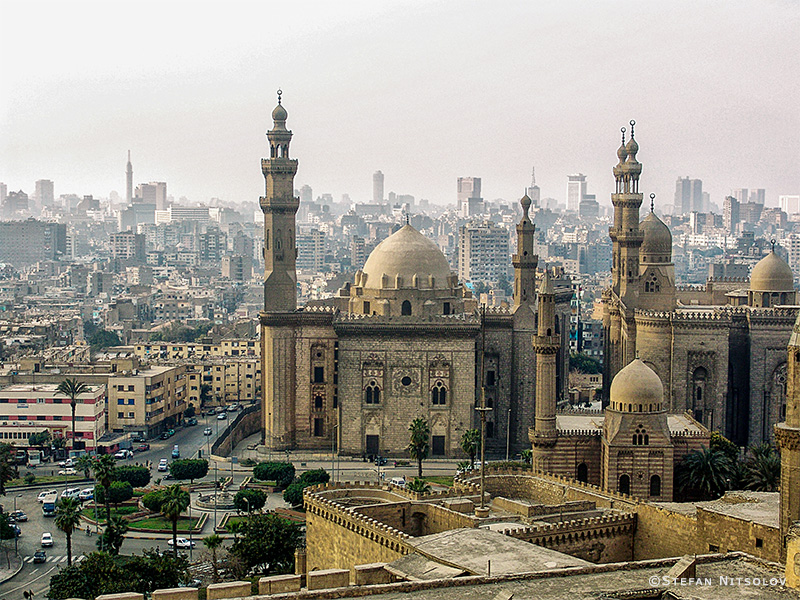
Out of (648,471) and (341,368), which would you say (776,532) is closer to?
(648,471)

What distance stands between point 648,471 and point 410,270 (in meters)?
21.9

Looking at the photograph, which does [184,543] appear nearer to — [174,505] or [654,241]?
[174,505]

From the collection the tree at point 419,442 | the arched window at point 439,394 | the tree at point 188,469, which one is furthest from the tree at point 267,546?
the arched window at point 439,394

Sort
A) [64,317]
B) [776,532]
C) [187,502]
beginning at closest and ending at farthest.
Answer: [776,532] < [187,502] < [64,317]

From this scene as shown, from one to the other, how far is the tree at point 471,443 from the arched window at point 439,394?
419 centimetres

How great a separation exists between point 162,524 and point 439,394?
17.3 meters

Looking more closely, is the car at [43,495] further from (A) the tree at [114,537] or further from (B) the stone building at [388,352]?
(B) the stone building at [388,352]

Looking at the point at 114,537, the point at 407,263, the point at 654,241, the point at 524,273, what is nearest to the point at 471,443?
the point at 524,273

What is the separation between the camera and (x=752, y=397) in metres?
63.0

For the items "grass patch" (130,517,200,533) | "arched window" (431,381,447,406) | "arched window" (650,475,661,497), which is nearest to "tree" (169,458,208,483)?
"grass patch" (130,517,200,533)

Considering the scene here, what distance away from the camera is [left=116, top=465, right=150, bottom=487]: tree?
61.1 metres

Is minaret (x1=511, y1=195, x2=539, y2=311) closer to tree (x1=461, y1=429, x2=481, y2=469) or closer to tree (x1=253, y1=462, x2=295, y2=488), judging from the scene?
tree (x1=461, y1=429, x2=481, y2=469)

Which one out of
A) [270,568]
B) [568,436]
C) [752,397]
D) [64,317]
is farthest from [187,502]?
[64,317]

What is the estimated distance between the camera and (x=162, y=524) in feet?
182
